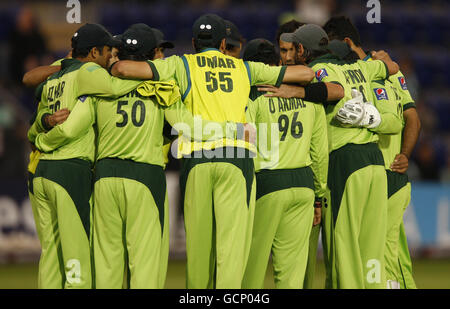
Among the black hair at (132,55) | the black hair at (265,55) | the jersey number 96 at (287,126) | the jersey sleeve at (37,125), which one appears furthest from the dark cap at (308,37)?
the jersey sleeve at (37,125)

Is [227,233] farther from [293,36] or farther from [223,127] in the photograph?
[293,36]

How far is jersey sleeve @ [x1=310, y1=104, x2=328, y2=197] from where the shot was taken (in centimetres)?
768

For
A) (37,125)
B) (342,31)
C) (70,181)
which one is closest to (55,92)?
(37,125)

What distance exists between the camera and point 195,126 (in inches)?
275

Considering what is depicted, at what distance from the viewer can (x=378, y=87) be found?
8.17m

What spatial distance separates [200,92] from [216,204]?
939 mm

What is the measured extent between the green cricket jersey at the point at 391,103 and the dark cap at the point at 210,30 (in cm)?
187

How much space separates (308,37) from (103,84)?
6.70ft

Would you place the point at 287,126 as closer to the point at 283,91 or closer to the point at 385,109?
the point at 283,91

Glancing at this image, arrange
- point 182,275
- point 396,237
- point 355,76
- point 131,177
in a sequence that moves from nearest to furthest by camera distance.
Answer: point 131,177 < point 355,76 < point 396,237 < point 182,275

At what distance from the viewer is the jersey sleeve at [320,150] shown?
768 cm

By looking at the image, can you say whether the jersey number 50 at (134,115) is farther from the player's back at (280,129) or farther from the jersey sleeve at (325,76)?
the jersey sleeve at (325,76)

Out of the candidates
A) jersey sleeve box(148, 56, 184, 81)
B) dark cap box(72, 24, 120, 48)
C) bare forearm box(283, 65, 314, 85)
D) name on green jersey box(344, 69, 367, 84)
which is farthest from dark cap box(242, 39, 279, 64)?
dark cap box(72, 24, 120, 48)
